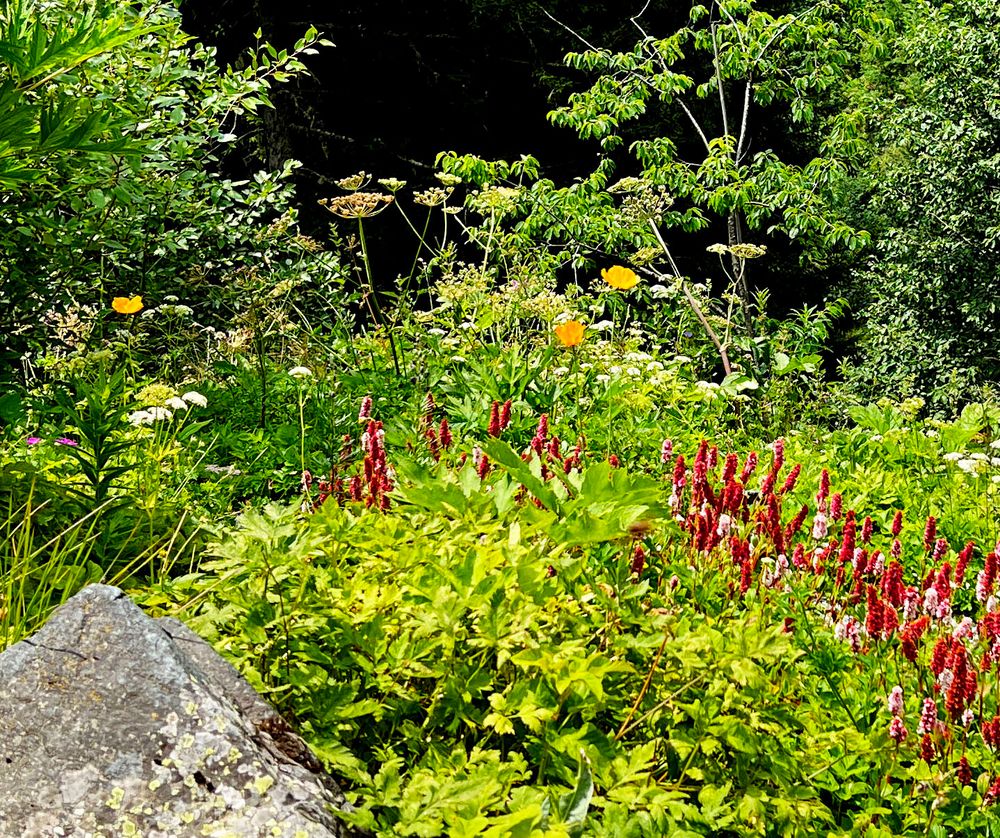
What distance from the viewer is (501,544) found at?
7.12 feet

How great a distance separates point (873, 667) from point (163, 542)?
2.20m

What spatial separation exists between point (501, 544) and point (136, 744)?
779 mm

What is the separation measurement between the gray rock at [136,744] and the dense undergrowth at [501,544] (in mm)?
121

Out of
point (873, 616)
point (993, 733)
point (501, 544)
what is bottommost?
point (993, 733)

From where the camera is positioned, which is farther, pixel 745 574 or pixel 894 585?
pixel 745 574

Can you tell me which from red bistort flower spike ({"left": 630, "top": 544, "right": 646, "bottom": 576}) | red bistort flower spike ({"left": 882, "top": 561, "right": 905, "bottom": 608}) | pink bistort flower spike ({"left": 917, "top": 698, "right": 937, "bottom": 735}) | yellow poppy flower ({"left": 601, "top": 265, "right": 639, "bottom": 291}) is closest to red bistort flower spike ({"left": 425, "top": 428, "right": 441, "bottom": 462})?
red bistort flower spike ({"left": 630, "top": 544, "right": 646, "bottom": 576})

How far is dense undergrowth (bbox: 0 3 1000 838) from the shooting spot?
1.98 metres

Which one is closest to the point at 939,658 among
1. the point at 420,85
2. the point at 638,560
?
the point at 638,560

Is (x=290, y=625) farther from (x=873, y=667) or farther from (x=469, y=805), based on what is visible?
(x=873, y=667)

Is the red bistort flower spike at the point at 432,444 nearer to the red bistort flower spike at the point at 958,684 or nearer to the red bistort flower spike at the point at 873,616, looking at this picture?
the red bistort flower spike at the point at 873,616

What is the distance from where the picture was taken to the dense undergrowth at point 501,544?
1976 mm

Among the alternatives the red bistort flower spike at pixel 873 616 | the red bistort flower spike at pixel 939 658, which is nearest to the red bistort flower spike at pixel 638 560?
the red bistort flower spike at pixel 873 616

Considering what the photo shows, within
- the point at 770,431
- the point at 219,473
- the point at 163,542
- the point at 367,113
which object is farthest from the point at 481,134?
the point at 163,542

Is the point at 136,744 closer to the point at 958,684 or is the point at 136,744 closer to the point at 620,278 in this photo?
the point at 958,684
